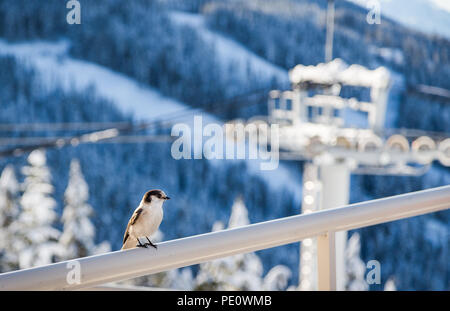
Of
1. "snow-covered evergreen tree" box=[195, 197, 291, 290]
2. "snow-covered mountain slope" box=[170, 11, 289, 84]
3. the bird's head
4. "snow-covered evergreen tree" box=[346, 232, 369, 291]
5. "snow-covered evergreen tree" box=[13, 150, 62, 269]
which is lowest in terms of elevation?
"snow-covered evergreen tree" box=[346, 232, 369, 291]

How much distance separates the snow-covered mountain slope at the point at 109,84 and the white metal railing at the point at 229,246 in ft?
68.7

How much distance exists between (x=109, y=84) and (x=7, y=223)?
14683mm

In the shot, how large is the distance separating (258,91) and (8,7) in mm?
10093

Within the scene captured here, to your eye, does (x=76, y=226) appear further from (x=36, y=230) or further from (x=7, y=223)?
(x=7, y=223)

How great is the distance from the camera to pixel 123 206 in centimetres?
1969

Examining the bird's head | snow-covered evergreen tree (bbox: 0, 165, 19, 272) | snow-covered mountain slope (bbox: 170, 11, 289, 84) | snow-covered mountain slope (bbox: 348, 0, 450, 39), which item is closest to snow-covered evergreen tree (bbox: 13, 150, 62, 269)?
snow-covered evergreen tree (bbox: 0, 165, 19, 272)

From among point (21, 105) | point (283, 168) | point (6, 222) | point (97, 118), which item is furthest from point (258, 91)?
point (6, 222)

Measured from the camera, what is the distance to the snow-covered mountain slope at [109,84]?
2245cm

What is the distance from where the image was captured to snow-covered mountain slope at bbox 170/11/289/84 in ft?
83.5

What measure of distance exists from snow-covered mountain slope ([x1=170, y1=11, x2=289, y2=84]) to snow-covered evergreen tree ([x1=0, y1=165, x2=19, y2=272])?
15.8m

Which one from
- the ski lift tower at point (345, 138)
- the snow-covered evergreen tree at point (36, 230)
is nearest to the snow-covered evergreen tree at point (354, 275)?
the ski lift tower at point (345, 138)

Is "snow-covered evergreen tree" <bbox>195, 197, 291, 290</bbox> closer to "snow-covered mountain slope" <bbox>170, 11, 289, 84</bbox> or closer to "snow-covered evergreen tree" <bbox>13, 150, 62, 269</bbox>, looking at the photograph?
"snow-covered evergreen tree" <bbox>13, 150, 62, 269</bbox>

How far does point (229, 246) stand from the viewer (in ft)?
2.09

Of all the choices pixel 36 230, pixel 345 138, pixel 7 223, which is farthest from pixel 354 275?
pixel 7 223
